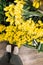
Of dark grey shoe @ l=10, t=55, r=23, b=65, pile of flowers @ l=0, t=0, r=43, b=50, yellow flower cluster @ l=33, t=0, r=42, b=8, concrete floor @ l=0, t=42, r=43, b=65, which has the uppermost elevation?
yellow flower cluster @ l=33, t=0, r=42, b=8

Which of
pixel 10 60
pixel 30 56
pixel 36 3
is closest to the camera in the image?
pixel 36 3

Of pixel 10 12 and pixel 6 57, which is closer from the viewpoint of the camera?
pixel 10 12

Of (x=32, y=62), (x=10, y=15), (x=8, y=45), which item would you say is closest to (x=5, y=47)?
(x=8, y=45)

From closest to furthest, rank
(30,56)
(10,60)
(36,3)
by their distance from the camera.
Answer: (36,3), (30,56), (10,60)

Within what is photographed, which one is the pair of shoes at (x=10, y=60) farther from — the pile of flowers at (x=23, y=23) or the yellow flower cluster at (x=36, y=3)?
the yellow flower cluster at (x=36, y=3)

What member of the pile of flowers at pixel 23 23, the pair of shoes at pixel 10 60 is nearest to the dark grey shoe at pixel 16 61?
the pair of shoes at pixel 10 60

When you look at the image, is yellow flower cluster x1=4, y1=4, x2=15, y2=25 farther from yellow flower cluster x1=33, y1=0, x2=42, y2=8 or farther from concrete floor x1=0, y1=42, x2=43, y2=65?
concrete floor x1=0, y1=42, x2=43, y2=65

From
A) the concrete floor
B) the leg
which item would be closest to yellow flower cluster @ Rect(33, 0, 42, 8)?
the concrete floor

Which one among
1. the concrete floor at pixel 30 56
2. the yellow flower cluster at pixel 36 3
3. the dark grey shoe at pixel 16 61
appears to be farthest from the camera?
the dark grey shoe at pixel 16 61

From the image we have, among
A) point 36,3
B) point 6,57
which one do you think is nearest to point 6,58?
point 6,57

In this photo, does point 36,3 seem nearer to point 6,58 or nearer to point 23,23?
point 23,23

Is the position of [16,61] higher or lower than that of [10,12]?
lower

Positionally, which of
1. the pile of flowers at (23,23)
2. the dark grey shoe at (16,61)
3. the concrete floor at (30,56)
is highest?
the pile of flowers at (23,23)

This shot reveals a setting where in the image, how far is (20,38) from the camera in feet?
2.67
